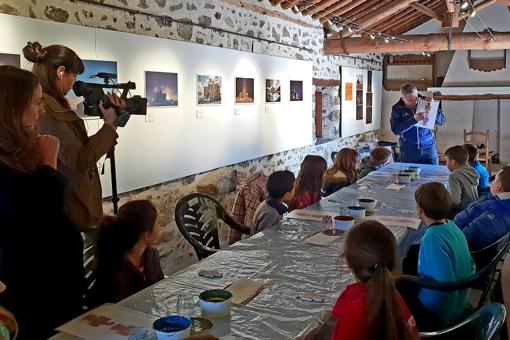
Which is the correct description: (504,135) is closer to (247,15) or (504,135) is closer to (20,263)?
(247,15)

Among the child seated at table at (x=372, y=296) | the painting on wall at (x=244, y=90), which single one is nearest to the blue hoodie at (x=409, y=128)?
the painting on wall at (x=244, y=90)

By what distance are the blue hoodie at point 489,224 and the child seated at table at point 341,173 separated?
5.16 feet

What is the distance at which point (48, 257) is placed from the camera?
174cm

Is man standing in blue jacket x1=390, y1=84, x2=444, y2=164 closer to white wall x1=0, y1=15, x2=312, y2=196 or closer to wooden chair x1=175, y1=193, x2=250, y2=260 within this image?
white wall x1=0, y1=15, x2=312, y2=196

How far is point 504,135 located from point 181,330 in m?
11.2

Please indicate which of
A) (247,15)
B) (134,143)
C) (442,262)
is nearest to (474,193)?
(442,262)

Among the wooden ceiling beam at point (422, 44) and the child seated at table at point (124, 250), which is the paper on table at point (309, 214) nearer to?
the child seated at table at point (124, 250)

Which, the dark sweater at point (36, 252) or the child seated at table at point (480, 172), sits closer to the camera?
the dark sweater at point (36, 252)

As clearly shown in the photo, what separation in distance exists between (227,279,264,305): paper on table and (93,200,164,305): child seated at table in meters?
0.43

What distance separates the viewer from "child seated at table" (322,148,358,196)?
472 centimetres

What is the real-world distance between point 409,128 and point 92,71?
388 centimetres

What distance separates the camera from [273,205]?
3445 mm

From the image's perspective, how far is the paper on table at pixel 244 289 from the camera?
198 cm

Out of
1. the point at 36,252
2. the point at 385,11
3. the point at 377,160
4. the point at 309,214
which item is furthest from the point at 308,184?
the point at 385,11
